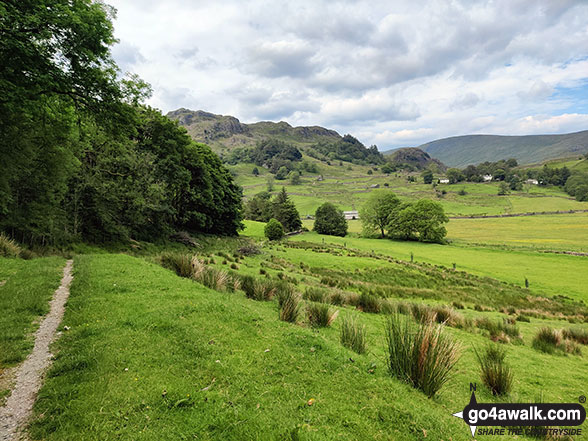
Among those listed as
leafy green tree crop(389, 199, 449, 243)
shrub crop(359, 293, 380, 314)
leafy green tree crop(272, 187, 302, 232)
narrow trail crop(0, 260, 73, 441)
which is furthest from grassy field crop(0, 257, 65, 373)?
leafy green tree crop(389, 199, 449, 243)

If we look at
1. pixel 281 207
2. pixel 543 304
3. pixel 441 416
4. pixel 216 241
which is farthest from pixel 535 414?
pixel 281 207

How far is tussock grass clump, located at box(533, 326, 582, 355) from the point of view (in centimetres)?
894

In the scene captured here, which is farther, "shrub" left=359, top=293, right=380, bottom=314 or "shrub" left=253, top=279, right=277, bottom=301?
"shrub" left=359, top=293, right=380, bottom=314

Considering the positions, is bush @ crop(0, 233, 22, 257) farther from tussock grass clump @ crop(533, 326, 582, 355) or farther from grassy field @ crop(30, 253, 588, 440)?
tussock grass clump @ crop(533, 326, 582, 355)

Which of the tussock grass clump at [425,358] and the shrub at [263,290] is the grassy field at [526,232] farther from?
the tussock grass clump at [425,358]

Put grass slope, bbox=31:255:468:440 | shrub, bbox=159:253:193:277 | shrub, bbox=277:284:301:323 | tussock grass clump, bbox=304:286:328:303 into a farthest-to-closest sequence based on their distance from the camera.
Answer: shrub, bbox=159:253:193:277
tussock grass clump, bbox=304:286:328:303
shrub, bbox=277:284:301:323
grass slope, bbox=31:255:468:440

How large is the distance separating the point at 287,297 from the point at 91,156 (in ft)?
71.9

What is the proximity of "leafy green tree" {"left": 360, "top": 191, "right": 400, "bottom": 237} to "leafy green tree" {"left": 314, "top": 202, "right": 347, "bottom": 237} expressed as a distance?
20.9ft

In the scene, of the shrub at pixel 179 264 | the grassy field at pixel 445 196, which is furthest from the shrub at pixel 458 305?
the grassy field at pixel 445 196

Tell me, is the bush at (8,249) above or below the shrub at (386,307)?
above

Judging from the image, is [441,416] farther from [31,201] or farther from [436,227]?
[436,227]

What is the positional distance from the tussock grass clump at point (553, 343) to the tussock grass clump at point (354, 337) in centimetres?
728

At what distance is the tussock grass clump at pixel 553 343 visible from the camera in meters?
8.94

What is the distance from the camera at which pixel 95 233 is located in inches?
861
